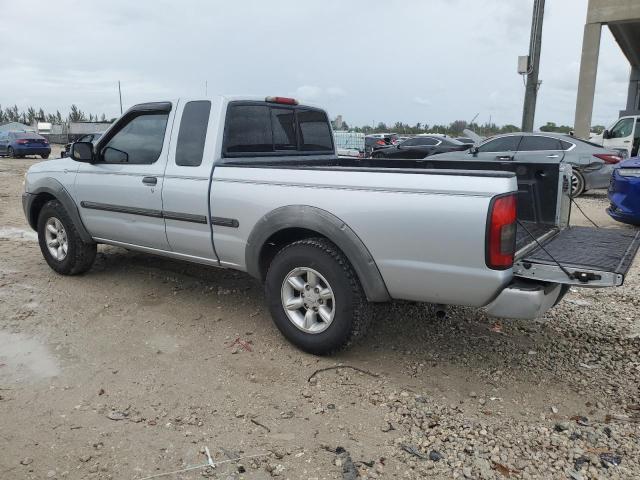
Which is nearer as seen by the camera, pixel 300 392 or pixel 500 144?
pixel 300 392

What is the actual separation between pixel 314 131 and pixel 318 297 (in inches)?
85.0

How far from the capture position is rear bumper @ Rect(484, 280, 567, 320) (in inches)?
117

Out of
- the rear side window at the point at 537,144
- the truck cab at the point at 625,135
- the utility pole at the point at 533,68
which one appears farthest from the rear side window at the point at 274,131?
the truck cab at the point at 625,135

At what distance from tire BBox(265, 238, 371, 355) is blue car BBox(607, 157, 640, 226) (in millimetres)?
5573

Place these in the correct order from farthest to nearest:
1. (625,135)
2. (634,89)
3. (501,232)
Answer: (634,89) < (625,135) < (501,232)

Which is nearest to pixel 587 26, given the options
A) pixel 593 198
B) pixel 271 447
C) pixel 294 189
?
pixel 593 198

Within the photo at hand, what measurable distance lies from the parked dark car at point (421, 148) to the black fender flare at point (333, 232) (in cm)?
1252

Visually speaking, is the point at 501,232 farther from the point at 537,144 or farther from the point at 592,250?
the point at 537,144

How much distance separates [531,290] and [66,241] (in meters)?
4.55

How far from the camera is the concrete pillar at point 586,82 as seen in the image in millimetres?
18531

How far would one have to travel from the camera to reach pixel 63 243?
556cm

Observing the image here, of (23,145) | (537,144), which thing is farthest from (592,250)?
(23,145)

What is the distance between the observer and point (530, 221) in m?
4.36

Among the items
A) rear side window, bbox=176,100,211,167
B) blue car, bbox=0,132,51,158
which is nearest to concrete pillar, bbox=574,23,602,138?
rear side window, bbox=176,100,211,167
